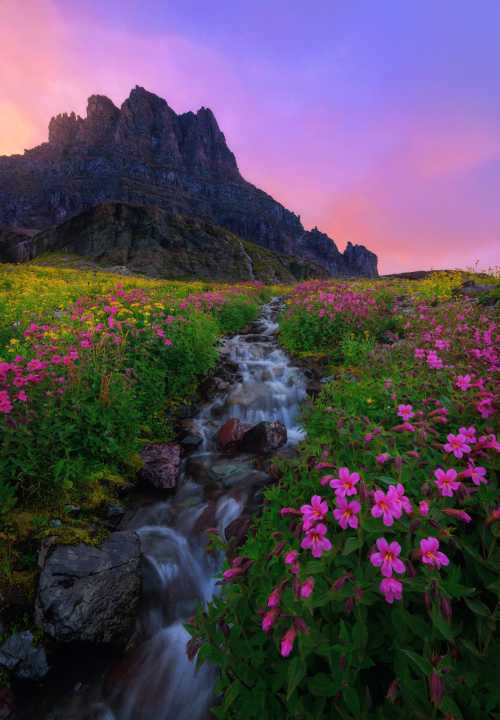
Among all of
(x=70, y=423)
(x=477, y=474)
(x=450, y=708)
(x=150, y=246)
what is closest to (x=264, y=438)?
(x=70, y=423)

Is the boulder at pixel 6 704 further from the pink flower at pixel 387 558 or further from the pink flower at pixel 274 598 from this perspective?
the pink flower at pixel 387 558

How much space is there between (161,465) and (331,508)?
3549 millimetres

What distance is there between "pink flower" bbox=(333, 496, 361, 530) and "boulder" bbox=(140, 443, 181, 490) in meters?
4.20

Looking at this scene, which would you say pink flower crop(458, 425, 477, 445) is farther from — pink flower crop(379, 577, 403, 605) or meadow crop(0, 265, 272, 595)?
meadow crop(0, 265, 272, 595)

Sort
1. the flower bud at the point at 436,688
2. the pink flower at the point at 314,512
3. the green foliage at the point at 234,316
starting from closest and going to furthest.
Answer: the flower bud at the point at 436,688 < the pink flower at the point at 314,512 < the green foliage at the point at 234,316

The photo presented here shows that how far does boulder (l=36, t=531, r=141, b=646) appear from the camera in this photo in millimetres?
3287

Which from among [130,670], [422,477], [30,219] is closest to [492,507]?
[422,477]

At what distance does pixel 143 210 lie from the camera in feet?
222

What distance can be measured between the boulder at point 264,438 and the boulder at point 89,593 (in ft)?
9.14

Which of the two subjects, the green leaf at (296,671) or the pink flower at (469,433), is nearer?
the green leaf at (296,671)

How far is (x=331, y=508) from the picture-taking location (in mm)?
2693

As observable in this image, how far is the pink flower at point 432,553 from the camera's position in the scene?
63.0 inches

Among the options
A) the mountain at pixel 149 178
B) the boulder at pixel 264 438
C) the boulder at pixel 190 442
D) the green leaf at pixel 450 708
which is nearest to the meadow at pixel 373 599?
the green leaf at pixel 450 708

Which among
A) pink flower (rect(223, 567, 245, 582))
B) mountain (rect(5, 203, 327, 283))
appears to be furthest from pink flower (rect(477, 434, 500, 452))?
mountain (rect(5, 203, 327, 283))
